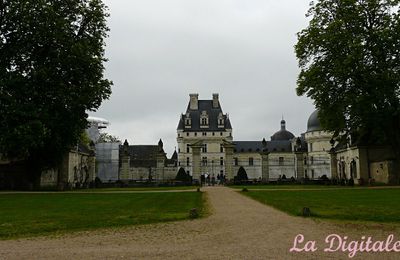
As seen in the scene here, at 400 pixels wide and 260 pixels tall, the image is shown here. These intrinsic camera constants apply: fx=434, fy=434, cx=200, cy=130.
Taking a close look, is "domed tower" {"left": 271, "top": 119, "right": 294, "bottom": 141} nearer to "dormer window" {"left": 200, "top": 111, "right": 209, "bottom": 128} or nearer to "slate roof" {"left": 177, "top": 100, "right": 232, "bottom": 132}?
"slate roof" {"left": 177, "top": 100, "right": 232, "bottom": 132}

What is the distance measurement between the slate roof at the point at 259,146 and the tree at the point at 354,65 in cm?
5552

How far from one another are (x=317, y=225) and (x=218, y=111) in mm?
84786

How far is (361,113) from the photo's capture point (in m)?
31.5

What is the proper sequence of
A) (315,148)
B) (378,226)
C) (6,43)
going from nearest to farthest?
(378,226) → (6,43) → (315,148)

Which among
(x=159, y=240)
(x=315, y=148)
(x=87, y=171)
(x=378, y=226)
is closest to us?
(x=159, y=240)

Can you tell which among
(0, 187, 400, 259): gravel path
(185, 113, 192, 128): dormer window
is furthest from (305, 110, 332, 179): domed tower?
(0, 187, 400, 259): gravel path

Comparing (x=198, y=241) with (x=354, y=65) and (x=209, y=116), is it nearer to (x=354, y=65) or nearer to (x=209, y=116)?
(x=354, y=65)

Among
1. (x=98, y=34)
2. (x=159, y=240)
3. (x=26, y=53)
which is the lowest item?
(x=159, y=240)

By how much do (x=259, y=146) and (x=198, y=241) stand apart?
8463 cm

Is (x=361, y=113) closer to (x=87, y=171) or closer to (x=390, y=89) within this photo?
(x=390, y=89)

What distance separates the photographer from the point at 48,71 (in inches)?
1077

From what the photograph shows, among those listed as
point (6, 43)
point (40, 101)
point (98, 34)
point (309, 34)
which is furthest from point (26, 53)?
point (309, 34)

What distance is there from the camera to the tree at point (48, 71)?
2617 centimetres

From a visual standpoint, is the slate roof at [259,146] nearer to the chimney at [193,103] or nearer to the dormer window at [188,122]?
the dormer window at [188,122]
